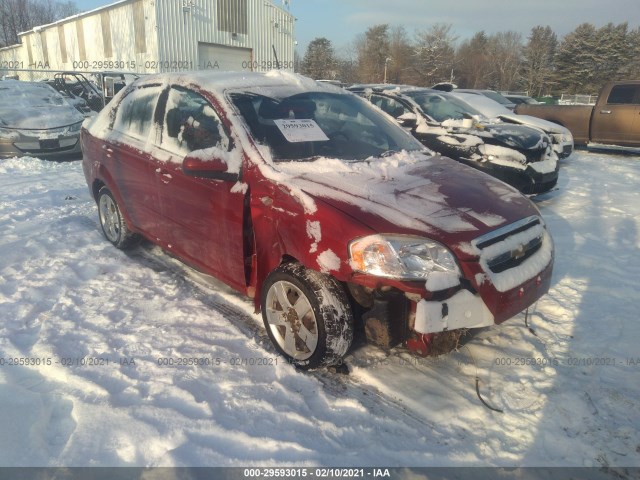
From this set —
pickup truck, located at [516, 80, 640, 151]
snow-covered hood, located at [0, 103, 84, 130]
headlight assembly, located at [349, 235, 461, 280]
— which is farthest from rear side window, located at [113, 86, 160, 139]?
pickup truck, located at [516, 80, 640, 151]

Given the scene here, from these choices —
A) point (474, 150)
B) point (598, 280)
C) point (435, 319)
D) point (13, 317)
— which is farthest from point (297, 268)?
point (474, 150)

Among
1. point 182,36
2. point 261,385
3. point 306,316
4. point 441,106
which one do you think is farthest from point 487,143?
point 182,36

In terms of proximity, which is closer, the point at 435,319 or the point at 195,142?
the point at 435,319

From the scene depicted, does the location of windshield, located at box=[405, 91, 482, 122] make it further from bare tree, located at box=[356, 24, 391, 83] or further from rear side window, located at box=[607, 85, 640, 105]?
bare tree, located at box=[356, 24, 391, 83]

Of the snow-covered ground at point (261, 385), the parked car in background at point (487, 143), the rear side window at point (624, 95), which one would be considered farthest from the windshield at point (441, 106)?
the rear side window at point (624, 95)

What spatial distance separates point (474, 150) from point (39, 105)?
28.7 feet

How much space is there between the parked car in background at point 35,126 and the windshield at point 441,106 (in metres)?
6.58

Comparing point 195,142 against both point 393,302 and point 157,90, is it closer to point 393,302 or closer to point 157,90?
point 157,90

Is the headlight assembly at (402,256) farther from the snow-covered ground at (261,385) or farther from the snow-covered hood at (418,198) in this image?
the snow-covered ground at (261,385)

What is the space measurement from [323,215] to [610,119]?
11.4 m

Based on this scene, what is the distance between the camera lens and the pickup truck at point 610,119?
10.6m

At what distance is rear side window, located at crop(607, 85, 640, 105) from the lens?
420 inches

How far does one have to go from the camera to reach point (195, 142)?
128 inches

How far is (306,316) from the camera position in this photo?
2.63 metres
